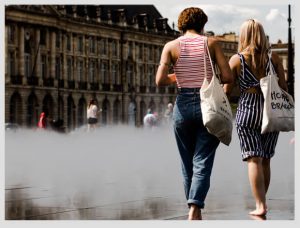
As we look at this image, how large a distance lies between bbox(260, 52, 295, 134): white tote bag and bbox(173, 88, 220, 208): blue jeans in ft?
1.58

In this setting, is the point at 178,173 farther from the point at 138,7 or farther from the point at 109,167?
the point at 138,7

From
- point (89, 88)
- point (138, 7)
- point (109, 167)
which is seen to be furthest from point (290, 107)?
point (138, 7)

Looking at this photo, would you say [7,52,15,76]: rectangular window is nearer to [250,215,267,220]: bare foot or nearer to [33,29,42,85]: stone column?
[33,29,42,85]: stone column

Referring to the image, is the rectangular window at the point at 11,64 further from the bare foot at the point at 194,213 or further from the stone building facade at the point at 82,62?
the bare foot at the point at 194,213

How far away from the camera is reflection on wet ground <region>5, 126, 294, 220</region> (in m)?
8.59

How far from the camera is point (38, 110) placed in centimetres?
8744

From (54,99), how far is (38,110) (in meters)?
3.89

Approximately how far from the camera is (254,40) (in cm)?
814

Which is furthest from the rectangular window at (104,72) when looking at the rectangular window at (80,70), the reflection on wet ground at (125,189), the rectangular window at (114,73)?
the reflection on wet ground at (125,189)

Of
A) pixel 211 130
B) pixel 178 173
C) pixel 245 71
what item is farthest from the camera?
pixel 178 173

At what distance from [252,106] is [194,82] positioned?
65cm

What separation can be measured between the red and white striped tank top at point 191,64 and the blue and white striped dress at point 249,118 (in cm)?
51

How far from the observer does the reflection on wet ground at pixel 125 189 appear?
859cm

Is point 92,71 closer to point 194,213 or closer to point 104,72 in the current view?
point 104,72
